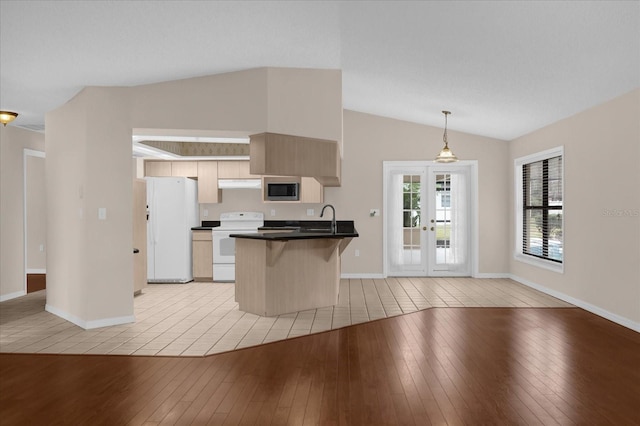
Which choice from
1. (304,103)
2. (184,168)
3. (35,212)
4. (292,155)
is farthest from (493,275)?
(35,212)

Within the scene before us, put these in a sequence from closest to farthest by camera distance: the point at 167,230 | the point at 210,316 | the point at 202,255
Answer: the point at 210,316, the point at 167,230, the point at 202,255

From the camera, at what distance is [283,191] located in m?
8.27

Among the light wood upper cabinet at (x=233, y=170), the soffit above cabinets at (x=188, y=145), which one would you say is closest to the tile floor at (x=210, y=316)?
the light wood upper cabinet at (x=233, y=170)

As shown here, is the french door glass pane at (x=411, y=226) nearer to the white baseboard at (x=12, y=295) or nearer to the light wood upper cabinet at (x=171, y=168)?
the light wood upper cabinet at (x=171, y=168)

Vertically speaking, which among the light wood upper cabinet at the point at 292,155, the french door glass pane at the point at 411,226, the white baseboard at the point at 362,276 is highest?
the light wood upper cabinet at the point at 292,155

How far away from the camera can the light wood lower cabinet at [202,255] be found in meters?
8.15

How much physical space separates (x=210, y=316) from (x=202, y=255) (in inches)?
110

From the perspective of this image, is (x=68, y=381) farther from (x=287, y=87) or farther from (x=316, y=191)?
(x=316, y=191)

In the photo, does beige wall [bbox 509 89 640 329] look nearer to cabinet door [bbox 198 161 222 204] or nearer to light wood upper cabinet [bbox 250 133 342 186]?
light wood upper cabinet [bbox 250 133 342 186]

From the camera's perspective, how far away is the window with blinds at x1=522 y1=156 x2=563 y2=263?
22.5 ft

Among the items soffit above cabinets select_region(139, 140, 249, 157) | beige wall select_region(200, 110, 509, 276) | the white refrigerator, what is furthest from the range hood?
beige wall select_region(200, 110, 509, 276)

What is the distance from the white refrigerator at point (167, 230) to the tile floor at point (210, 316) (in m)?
0.29

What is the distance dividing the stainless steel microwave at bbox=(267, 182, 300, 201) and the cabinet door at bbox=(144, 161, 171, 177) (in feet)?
6.16

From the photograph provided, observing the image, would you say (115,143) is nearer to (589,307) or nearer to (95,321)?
(95,321)
